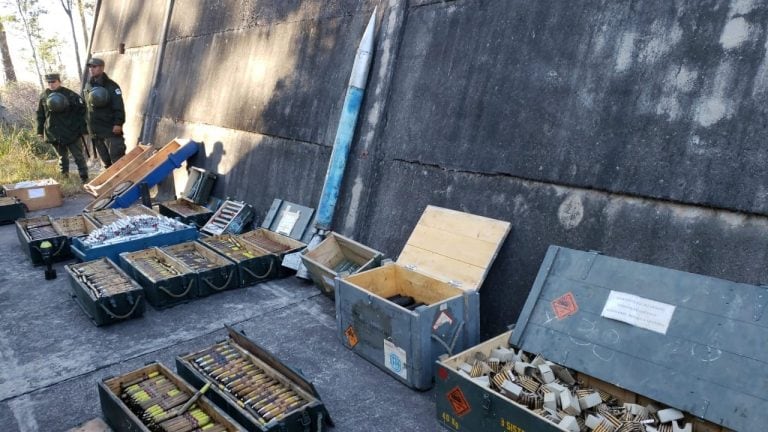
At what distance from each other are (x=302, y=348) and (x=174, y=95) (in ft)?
27.8

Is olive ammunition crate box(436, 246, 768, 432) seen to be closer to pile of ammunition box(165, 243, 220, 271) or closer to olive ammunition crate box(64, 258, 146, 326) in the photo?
olive ammunition crate box(64, 258, 146, 326)

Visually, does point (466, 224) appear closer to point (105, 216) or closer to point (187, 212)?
point (187, 212)

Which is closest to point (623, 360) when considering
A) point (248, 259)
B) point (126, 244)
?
point (248, 259)

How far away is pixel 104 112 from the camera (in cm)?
1107

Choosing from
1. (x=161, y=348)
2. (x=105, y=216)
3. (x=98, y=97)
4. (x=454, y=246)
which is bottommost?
(x=161, y=348)

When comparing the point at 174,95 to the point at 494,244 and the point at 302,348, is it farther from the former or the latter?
the point at 494,244

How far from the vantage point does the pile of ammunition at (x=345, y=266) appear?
6.27m

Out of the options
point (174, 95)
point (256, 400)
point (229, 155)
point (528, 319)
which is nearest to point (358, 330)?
point (256, 400)

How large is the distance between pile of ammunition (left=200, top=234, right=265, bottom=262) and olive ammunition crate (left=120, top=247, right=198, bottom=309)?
2.09 feet

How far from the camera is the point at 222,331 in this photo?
5.46m

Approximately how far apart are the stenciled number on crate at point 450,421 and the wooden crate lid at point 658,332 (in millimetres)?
819

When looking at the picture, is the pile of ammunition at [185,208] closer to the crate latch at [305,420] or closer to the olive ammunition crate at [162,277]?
the olive ammunition crate at [162,277]

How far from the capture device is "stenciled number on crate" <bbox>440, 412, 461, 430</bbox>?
3753 mm

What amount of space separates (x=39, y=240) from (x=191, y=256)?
2.27m
